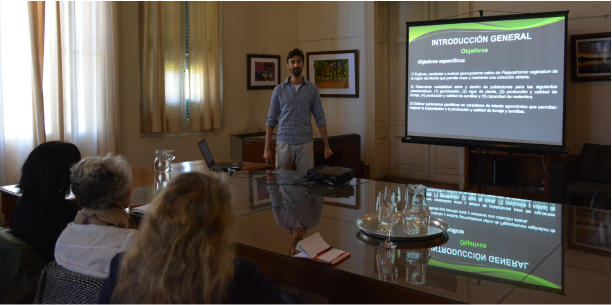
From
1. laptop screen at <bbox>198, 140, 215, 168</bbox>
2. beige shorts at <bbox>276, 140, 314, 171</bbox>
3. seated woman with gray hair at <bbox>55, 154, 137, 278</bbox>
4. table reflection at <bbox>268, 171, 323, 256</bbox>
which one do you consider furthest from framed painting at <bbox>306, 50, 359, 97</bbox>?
seated woman with gray hair at <bbox>55, 154, 137, 278</bbox>

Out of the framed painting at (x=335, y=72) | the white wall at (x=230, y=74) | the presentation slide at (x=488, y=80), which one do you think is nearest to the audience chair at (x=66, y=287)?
the white wall at (x=230, y=74)

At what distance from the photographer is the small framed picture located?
21.0 feet

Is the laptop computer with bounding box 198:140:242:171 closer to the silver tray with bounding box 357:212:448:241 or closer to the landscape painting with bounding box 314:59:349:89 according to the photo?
the silver tray with bounding box 357:212:448:241

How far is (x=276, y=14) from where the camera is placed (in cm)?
670

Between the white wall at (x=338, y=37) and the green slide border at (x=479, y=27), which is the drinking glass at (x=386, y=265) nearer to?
the green slide border at (x=479, y=27)

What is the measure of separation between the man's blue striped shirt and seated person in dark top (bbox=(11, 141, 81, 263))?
2.63m

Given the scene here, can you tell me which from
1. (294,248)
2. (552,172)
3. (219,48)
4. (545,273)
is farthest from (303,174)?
(219,48)

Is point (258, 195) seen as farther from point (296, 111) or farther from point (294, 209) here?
point (296, 111)

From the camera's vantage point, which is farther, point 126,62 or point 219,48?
point 219,48

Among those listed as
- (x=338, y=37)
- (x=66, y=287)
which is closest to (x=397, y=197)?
(x=66, y=287)

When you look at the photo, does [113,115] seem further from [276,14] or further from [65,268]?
[65,268]

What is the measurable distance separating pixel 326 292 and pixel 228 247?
48 centimetres

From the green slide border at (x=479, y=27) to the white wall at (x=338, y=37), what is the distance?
4.91 ft

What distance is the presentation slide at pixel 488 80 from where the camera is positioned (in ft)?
14.1
